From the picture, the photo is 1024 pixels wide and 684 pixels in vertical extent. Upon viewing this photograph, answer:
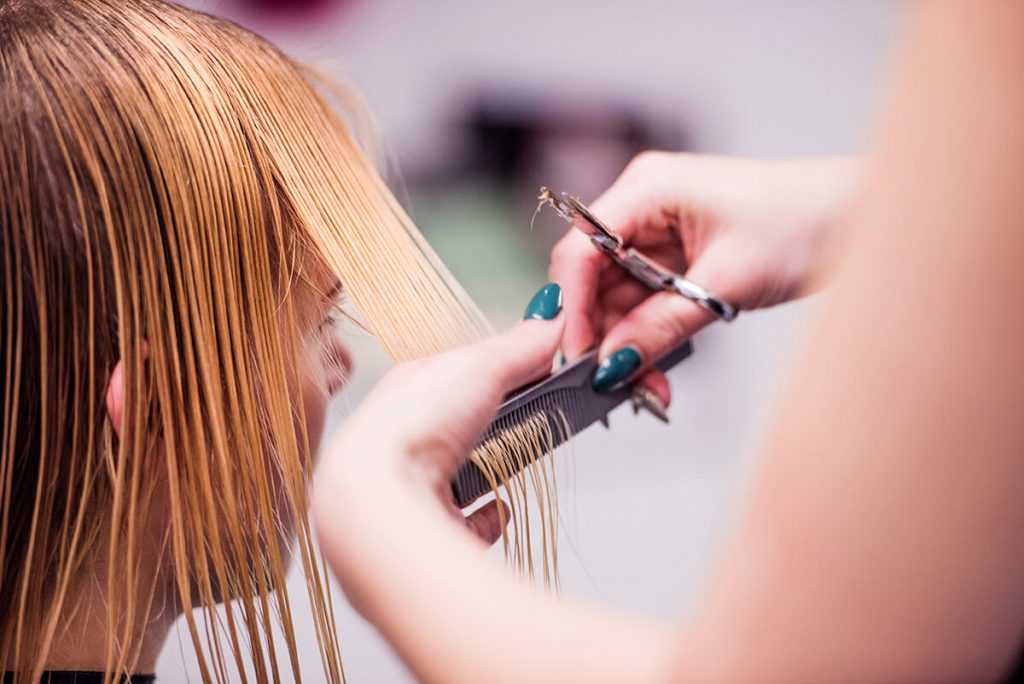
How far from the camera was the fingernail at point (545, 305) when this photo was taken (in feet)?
1.91

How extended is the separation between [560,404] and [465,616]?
31 cm

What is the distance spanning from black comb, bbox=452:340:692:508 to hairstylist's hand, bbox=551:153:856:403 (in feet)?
0.05

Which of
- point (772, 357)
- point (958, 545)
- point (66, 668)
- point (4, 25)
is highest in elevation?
point (4, 25)

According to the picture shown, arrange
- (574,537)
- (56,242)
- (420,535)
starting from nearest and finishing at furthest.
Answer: (420,535) < (56,242) < (574,537)

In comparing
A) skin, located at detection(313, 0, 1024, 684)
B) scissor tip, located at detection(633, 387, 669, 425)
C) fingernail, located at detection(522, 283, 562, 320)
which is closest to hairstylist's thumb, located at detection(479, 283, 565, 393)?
fingernail, located at detection(522, 283, 562, 320)

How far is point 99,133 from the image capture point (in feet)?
1.70

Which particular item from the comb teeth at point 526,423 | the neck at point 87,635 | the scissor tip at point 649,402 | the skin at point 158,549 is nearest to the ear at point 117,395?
the skin at point 158,549

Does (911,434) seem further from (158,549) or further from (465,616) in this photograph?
(158,549)

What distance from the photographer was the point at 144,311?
53cm

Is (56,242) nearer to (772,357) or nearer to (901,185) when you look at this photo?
(901,185)

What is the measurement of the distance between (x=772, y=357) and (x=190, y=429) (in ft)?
2.15

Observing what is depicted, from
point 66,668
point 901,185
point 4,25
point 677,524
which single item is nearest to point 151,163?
point 4,25

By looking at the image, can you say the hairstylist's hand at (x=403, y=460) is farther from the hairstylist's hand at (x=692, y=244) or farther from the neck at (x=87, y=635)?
the neck at (x=87, y=635)

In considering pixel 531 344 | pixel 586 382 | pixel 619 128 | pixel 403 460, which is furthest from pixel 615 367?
pixel 619 128
